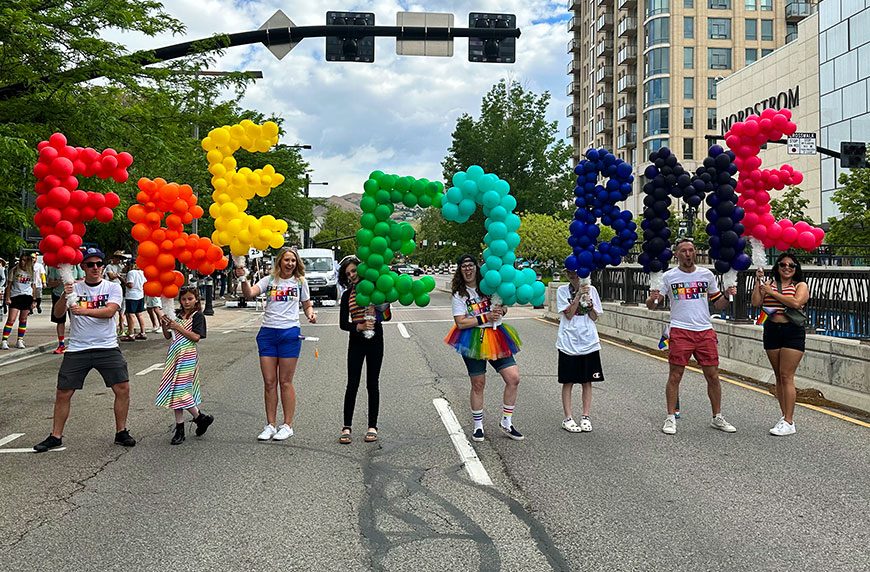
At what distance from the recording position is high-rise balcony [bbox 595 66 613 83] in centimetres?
7169

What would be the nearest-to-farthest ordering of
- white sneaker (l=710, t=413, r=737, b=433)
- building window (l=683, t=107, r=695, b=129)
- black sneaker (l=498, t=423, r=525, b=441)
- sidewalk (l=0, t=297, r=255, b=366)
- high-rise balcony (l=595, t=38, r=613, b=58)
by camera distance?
black sneaker (l=498, t=423, r=525, b=441), white sneaker (l=710, t=413, r=737, b=433), sidewalk (l=0, t=297, r=255, b=366), building window (l=683, t=107, r=695, b=129), high-rise balcony (l=595, t=38, r=613, b=58)

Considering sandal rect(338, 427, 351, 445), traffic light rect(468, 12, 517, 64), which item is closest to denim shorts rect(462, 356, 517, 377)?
sandal rect(338, 427, 351, 445)

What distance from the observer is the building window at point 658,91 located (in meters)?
60.6

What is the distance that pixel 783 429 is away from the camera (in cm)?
708

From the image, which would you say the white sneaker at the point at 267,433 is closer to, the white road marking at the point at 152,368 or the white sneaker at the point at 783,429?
the white sneaker at the point at 783,429

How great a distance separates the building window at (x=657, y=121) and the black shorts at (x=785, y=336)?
189 ft

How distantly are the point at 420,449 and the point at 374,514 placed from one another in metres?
1.80

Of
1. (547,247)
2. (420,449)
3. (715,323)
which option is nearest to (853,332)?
(715,323)

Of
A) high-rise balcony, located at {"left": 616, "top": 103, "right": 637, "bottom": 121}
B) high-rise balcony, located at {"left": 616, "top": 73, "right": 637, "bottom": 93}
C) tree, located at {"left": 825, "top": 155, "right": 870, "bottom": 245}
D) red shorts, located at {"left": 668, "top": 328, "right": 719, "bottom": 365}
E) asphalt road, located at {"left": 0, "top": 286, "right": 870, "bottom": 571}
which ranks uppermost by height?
high-rise balcony, located at {"left": 616, "top": 73, "right": 637, "bottom": 93}

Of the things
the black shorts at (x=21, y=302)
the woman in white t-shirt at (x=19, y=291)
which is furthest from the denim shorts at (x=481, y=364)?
the black shorts at (x=21, y=302)

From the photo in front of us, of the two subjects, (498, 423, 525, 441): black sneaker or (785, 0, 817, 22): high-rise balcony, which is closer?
(498, 423, 525, 441): black sneaker

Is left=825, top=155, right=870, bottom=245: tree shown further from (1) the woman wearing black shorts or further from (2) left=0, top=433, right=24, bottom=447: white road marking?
(2) left=0, top=433, right=24, bottom=447: white road marking

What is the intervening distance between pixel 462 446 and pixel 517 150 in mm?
43356

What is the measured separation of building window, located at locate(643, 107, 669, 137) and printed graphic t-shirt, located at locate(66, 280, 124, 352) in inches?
2357
